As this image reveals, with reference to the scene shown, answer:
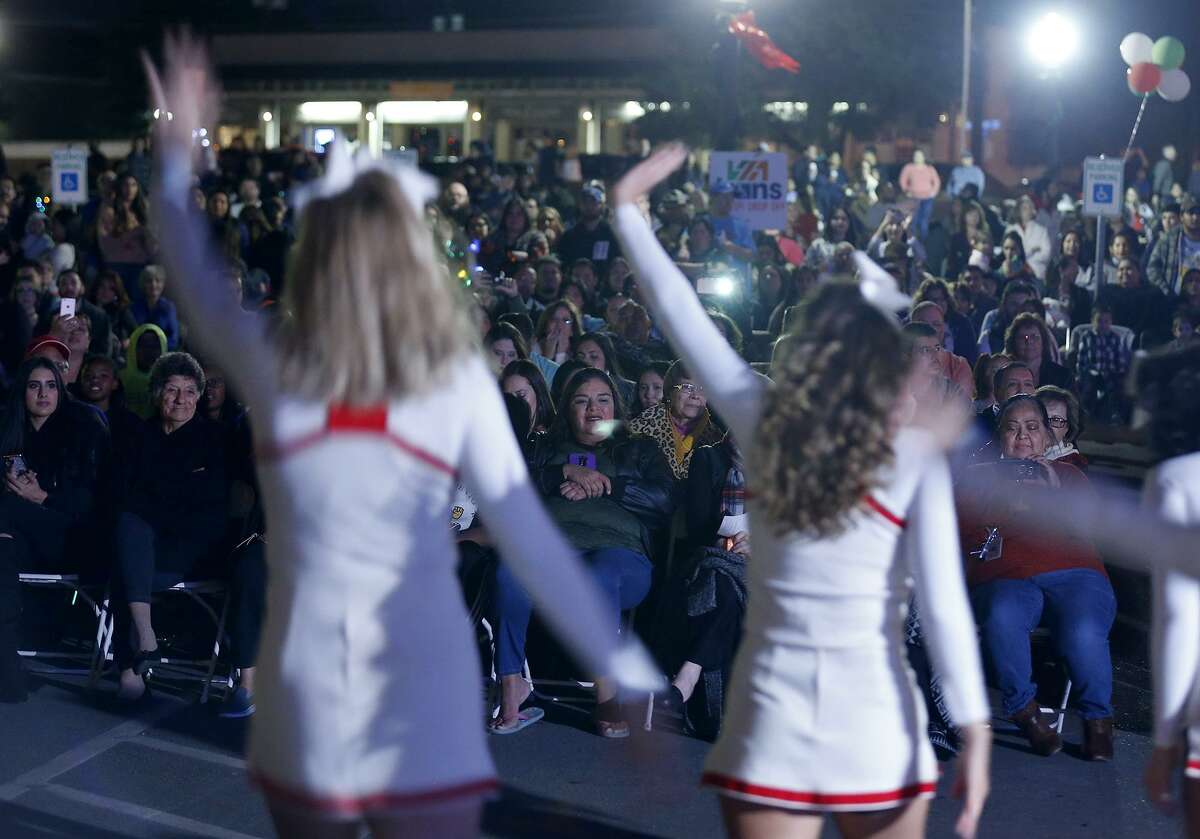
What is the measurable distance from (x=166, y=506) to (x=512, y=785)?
2181mm

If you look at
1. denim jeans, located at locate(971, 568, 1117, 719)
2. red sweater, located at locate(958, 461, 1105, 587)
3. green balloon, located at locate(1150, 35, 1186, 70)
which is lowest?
denim jeans, located at locate(971, 568, 1117, 719)

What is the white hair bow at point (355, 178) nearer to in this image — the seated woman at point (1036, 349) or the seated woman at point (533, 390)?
the seated woman at point (533, 390)

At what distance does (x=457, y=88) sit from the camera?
43.6m

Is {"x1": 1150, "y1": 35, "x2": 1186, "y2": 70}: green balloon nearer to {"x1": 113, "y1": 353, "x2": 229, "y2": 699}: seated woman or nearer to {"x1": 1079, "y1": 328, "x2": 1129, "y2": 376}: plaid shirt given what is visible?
{"x1": 1079, "y1": 328, "x2": 1129, "y2": 376}: plaid shirt

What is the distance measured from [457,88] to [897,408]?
41717mm

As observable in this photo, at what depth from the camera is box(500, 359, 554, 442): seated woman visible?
8.00 m

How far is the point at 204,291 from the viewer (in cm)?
266

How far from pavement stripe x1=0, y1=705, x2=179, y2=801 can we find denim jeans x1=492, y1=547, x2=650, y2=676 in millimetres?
1372

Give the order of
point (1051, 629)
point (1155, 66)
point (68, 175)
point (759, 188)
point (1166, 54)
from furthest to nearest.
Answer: point (1166, 54) < point (1155, 66) < point (68, 175) < point (759, 188) < point (1051, 629)

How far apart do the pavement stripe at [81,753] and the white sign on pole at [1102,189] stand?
999 centimetres

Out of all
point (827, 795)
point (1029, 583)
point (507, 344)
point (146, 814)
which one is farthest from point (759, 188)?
point (827, 795)

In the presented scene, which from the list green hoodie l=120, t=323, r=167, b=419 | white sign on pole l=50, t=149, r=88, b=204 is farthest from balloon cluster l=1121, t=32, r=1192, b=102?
green hoodie l=120, t=323, r=167, b=419

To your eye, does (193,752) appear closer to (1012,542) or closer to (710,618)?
(710,618)

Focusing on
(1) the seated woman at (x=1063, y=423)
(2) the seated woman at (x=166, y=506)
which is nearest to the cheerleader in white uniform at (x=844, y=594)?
(1) the seated woman at (x=1063, y=423)
